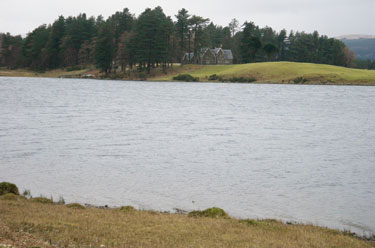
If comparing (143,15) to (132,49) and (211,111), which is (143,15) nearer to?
(132,49)

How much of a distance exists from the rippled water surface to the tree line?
7399 centimetres

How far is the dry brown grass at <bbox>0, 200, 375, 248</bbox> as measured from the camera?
1153 centimetres

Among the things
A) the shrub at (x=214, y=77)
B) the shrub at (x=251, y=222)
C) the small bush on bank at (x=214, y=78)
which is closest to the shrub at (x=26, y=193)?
the shrub at (x=251, y=222)

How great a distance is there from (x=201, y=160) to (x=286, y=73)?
309 ft

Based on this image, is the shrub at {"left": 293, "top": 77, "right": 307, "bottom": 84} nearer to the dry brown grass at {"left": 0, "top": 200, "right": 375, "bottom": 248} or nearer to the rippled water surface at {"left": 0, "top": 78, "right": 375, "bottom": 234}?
the rippled water surface at {"left": 0, "top": 78, "right": 375, "bottom": 234}

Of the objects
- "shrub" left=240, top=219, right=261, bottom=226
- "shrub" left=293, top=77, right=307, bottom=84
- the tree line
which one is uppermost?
the tree line

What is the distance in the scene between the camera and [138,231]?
12.9 metres

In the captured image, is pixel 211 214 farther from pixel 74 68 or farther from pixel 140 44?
pixel 74 68

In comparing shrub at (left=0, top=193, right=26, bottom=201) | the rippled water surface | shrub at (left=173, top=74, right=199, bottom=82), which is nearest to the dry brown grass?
shrub at (left=0, top=193, right=26, bottom=201)

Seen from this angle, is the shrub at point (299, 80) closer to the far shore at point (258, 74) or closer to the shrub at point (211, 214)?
the far shore at point (258, 74)

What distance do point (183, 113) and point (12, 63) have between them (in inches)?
5050

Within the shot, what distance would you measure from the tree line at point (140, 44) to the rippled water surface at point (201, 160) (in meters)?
74.0

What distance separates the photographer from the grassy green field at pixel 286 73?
108 meters

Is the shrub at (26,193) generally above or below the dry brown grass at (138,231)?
below
